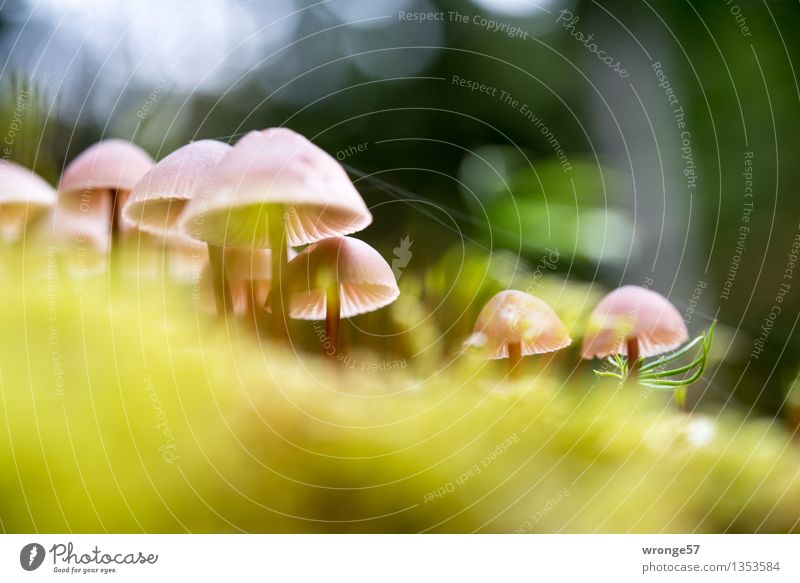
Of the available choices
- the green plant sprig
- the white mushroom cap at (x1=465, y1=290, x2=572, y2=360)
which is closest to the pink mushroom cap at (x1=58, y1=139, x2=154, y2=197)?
the white mushroom cap at (x1=465, y1=290, x2=572, y2=360)

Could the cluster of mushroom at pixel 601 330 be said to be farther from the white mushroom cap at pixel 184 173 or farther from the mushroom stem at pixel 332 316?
the white mushroom cap at pixel 184 173

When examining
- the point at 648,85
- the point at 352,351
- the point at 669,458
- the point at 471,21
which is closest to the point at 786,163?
the point at 648,85

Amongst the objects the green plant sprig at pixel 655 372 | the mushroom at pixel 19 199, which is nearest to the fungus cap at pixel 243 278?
the mushroom at pixel 19 199

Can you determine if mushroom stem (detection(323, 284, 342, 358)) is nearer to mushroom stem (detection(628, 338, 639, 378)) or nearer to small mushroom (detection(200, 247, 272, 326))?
small mushroom (detection(200, 247, 272, 326))

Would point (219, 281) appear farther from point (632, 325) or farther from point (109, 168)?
point (632, 325)

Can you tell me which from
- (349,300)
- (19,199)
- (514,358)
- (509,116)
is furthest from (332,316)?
(509,116)

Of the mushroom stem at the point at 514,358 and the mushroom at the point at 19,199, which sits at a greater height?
the mushroom at the point at 19,199

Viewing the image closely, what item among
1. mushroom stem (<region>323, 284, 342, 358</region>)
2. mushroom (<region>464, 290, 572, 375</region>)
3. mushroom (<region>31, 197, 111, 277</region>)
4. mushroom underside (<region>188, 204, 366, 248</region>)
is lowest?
mushroom (<region>464, 290, 572, 375</region>)
